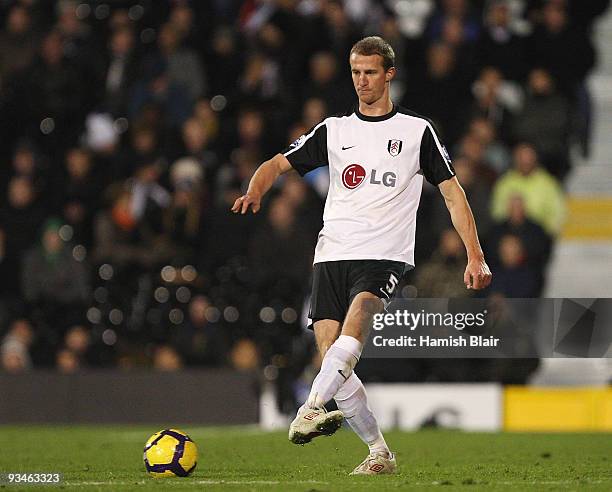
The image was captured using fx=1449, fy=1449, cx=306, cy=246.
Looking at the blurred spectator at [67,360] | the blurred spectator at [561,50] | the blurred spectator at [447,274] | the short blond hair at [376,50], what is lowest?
the blurred spectator at [67,360]

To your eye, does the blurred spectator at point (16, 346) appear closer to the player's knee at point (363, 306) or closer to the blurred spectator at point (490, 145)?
the blurred spectator at point (490, 145)

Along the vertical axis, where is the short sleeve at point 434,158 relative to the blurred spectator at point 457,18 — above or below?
below

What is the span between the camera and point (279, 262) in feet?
53.3

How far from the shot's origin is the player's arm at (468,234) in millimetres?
8203

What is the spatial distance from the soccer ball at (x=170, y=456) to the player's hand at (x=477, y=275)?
1.92 metres

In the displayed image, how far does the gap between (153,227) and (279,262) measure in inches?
63.2

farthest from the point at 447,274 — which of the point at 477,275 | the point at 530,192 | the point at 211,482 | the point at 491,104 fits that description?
the point at 211,482

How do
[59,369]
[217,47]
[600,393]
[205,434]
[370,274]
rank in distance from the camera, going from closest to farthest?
[370,274] → [205,434] → [600,393] → [59,369] → [217,47]

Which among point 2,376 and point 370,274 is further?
point 2,376

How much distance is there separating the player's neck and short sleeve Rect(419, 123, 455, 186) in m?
0.26

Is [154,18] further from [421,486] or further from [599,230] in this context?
[421,486]

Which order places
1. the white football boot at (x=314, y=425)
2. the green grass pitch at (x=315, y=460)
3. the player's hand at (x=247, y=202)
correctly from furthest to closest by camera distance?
1. the player's hand at (x=247, y=202)
2. the green grass pitch at (x=315, y=460)
3. the white football boot at (x=314, y=425)

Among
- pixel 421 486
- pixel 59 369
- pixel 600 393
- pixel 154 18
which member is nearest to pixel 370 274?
pixel 421 486

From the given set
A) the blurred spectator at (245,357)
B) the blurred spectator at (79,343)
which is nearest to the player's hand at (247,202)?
the blurred spectator at (245,357)
